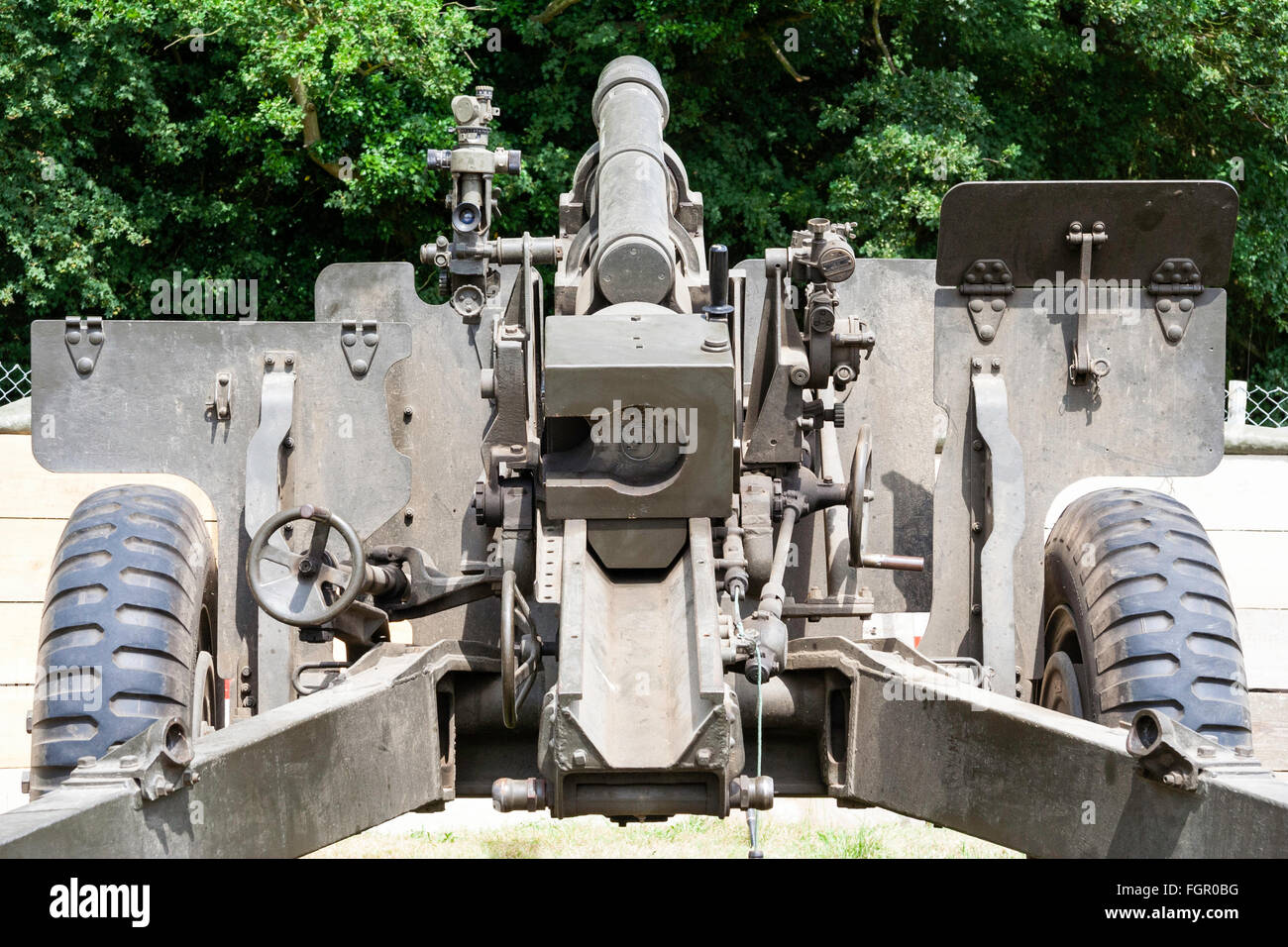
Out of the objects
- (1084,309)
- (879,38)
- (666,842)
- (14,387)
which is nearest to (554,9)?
(879,38)

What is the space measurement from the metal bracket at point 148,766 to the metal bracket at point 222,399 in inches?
98.7

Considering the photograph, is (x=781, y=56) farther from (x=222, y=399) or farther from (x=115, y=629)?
(x=115, y=629)

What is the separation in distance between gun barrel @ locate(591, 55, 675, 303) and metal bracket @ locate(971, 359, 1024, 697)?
4.25 ft

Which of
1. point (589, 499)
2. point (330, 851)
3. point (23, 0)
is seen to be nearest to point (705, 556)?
point (589, 499)

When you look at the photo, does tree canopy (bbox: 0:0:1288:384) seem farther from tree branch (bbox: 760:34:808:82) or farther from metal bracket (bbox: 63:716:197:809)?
metal bracket (bbox: 63:716:197:809)

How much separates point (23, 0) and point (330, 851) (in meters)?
10.2

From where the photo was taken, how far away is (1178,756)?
131 inches

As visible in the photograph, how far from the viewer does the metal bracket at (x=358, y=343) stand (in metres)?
5.82

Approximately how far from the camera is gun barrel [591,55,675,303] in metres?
5.05

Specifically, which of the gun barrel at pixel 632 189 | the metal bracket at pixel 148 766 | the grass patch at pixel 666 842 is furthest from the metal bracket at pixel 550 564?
the grass patch at pixel 666 842

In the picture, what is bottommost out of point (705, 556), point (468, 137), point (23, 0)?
point (705, 556)

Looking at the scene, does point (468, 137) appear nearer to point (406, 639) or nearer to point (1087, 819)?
point (406, 639)

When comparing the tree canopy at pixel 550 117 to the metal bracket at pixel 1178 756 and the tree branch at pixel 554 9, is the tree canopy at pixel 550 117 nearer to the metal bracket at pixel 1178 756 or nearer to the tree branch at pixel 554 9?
the tree branch at pixel 554 9

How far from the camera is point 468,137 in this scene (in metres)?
5.92
